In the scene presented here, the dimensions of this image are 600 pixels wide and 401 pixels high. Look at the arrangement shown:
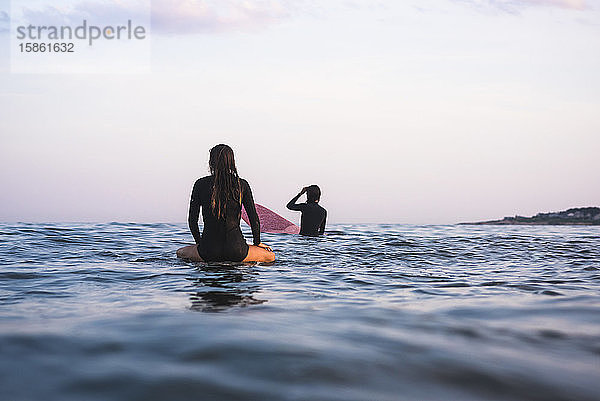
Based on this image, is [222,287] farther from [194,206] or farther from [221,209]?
[194,206]

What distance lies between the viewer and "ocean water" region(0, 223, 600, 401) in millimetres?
2463

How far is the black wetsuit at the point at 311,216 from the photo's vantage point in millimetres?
12539

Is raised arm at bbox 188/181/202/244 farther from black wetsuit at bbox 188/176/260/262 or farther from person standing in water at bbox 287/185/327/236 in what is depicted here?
person standing in water at bbox 287/185/327/236

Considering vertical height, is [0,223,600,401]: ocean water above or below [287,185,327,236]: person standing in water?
below

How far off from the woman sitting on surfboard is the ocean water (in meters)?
0.33

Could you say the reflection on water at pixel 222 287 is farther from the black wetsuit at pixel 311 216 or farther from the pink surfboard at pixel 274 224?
the pink surfboard at pixel 274 224

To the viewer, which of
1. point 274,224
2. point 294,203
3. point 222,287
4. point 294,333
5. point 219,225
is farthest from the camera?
point 274,224

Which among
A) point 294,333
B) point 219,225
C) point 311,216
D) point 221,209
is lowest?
point 294,333

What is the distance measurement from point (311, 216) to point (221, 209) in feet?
18.9

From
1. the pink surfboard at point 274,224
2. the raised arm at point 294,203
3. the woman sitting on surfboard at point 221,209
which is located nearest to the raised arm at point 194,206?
the woman sitting on surfboard at point 221,209

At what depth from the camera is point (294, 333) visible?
11.1ft

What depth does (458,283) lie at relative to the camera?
596 centimetres

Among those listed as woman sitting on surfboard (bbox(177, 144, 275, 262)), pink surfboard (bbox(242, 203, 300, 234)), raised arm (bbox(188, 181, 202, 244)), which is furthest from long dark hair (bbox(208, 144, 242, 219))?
pink surfboard (bbox(242, 203, 300, 234))

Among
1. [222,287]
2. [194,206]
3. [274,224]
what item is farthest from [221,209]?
[274,224]
